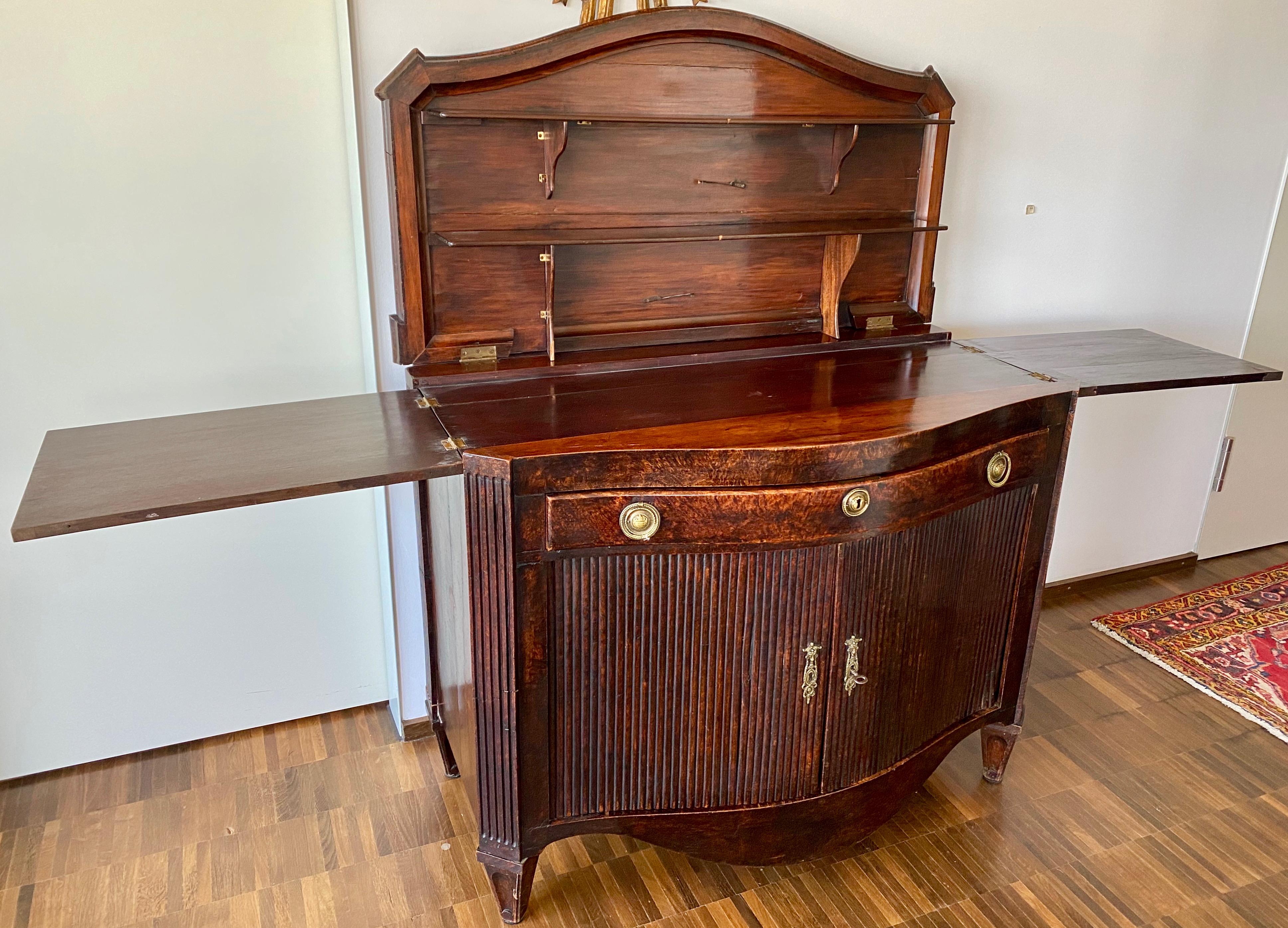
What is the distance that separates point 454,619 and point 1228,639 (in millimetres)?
2373

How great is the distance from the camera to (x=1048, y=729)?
2.56m

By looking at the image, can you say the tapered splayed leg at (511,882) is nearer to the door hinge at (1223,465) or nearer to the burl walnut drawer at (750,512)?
the burl walnut drawer at (750,512)

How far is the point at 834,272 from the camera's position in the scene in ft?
7.59

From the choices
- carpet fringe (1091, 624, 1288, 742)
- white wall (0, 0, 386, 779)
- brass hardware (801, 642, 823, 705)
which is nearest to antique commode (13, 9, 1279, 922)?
brass hardware (801, 642, 823, 705)

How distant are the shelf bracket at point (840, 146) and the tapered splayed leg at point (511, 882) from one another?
5.19ft

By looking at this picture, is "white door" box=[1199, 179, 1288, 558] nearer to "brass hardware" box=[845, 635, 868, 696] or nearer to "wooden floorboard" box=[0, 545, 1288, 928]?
"wooden floorboard" box=[0, 545, 1288, 928]

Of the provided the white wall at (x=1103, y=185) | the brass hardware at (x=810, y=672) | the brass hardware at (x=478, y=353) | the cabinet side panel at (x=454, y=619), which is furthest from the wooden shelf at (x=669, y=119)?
the brass hardware at (x=810, y=672)

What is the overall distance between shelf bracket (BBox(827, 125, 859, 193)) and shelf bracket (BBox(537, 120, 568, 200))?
630 millimetres

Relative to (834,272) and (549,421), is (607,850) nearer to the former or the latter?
(549,421)

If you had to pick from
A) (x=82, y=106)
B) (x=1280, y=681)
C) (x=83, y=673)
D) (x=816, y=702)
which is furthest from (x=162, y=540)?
(x=1280, y=681)

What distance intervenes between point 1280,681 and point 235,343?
2.87 m

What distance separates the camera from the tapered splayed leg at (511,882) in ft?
6.14

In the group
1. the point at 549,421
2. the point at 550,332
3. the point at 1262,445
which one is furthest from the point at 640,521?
the point at 1262,445

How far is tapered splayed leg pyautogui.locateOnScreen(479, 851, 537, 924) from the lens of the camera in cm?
187
